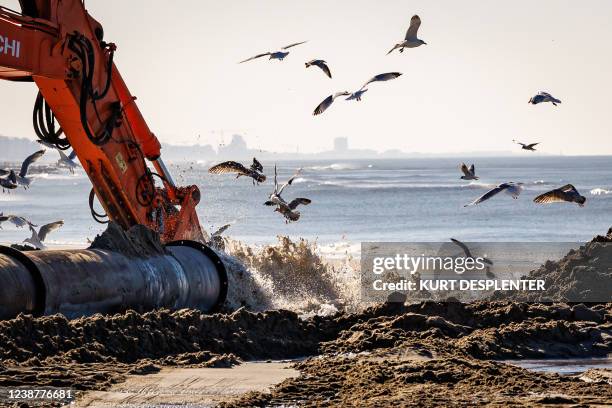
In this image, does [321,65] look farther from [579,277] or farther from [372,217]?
[372,217]

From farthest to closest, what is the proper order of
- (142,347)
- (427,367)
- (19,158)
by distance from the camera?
(19,158) → (142,347) → (427,367)

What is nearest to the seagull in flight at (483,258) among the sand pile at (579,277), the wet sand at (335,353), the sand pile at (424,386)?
the sand pile at (579,277)

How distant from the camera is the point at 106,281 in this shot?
13789 mm

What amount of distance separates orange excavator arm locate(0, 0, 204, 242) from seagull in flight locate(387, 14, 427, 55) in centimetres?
423

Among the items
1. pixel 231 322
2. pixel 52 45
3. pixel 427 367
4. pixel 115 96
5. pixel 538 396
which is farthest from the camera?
pixel 115 96

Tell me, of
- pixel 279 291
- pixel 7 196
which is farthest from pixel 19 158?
pixel 279 291

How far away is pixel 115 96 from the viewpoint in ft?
54.2

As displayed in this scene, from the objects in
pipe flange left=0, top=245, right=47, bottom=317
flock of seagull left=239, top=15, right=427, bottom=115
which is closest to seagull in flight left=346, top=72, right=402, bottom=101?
flock of seagull left=239, top=15, right=427, bottom=115

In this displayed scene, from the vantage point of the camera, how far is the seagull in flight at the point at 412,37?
1961 cm

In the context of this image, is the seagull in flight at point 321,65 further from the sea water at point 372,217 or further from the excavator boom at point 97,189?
the sea water at point 372,217

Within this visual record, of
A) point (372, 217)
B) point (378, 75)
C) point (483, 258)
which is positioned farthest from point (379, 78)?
point (372, 217)

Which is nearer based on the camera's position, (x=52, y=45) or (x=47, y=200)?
(x=52, y=45)

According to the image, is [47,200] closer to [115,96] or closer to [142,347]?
[115,96]

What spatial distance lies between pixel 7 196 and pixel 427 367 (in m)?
64.3
